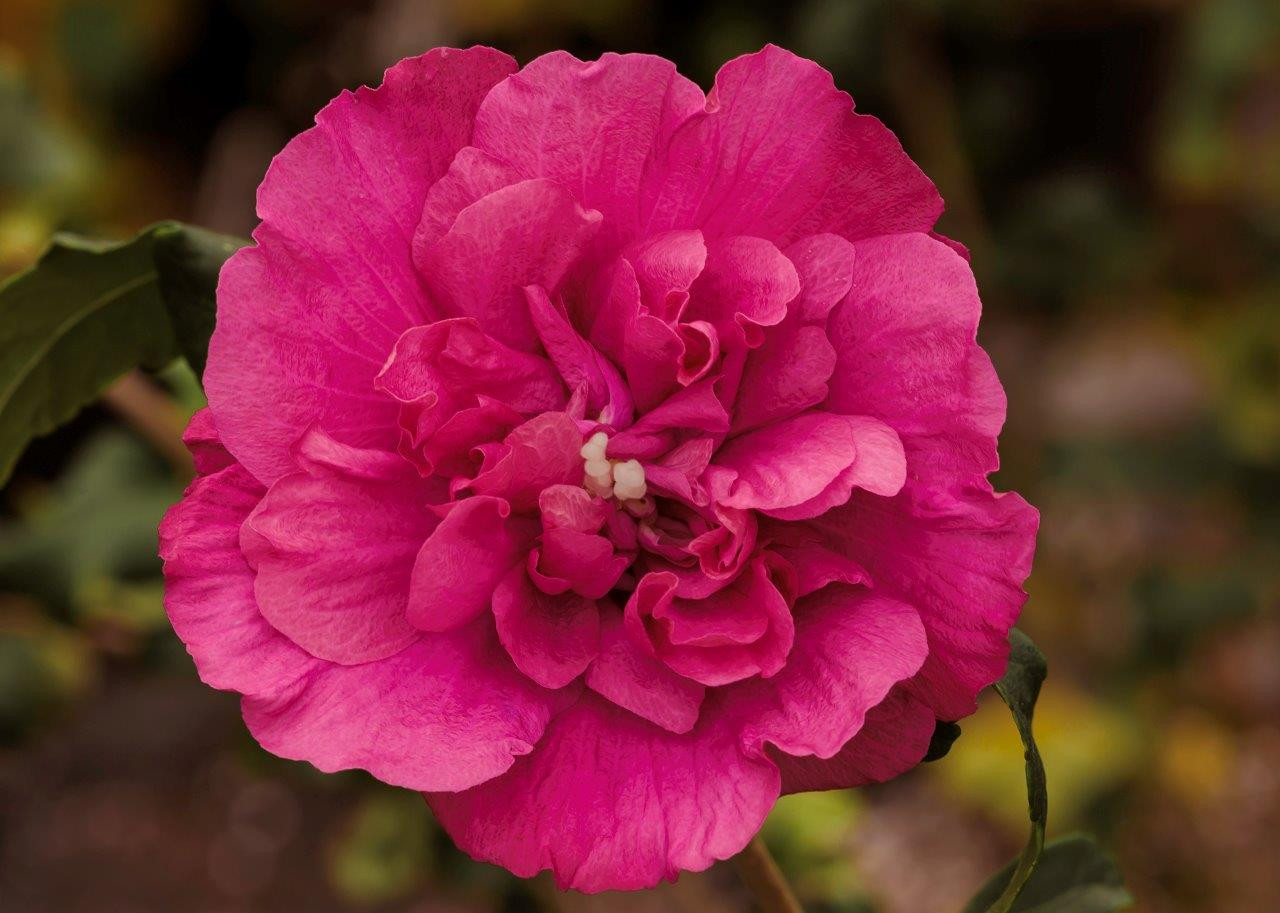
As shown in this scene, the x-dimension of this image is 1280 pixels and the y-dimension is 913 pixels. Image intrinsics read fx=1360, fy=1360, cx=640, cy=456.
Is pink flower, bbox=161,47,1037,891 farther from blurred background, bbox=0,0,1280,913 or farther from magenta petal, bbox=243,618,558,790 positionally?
blurred background, bbox=0,0,1280,913

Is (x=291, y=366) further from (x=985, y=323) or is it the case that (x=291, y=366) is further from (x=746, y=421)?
(x=985, y=323)

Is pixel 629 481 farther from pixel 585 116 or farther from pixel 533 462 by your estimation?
pixel 585 116

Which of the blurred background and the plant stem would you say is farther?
the blurred background

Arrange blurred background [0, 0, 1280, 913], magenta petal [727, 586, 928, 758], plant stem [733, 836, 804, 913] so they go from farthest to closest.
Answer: blurred background [0, 0, 1280, 913], plant stem [733, 836, 804, 913], magenta petal [727, 586, 928, 758]

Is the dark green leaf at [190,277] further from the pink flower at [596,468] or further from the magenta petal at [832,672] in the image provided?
the magenta petal at [832,672]

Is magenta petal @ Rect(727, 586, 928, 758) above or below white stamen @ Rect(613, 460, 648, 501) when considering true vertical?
below

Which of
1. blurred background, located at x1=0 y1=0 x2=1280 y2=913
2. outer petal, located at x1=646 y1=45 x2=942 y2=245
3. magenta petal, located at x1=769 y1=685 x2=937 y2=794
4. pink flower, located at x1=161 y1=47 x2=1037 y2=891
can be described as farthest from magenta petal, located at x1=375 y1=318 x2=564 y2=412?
blurred background, located at x1=0 y1=0 x2=1280 y2=913
